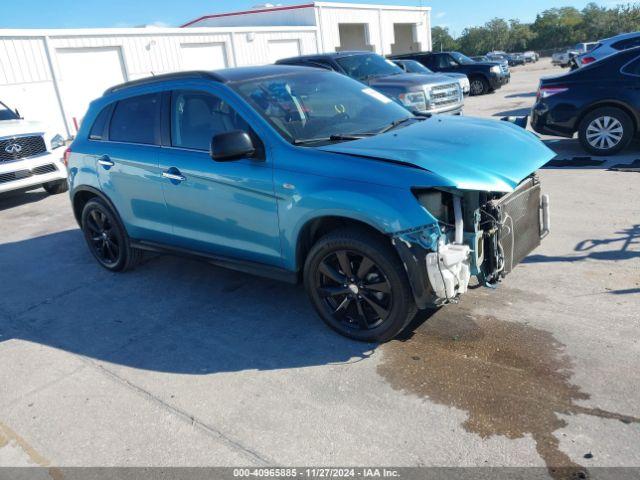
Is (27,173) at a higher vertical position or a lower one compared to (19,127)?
lower

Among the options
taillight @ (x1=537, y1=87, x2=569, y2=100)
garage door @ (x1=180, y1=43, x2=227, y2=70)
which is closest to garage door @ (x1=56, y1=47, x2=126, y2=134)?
garage door @ (x1=180, y1=43, x2=227, y2=70)

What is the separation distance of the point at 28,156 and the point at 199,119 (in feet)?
22.0

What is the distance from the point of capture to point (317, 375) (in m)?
3.65

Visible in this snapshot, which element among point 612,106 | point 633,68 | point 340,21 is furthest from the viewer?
point 340,21

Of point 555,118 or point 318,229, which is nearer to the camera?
point 318,229

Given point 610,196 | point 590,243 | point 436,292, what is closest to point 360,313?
point 436,292

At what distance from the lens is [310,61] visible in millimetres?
11883

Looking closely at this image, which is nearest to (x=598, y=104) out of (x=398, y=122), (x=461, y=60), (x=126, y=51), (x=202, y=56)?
(x=398, y=122)

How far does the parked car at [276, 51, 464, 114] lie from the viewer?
11.1 metres

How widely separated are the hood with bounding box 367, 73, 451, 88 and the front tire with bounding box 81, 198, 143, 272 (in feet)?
23.2

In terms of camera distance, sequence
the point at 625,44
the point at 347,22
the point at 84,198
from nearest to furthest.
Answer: the point at 84,198, the point at 625,44, the point at 347,22

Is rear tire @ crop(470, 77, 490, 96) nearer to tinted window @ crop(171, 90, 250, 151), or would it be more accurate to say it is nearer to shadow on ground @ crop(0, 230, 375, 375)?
shadow on ground @ crop(0, 230, 375, 375)

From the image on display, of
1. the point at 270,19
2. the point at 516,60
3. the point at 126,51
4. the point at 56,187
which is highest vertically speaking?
the point at 270,19

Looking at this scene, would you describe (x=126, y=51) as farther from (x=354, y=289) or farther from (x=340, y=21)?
(x=354, y=289)
